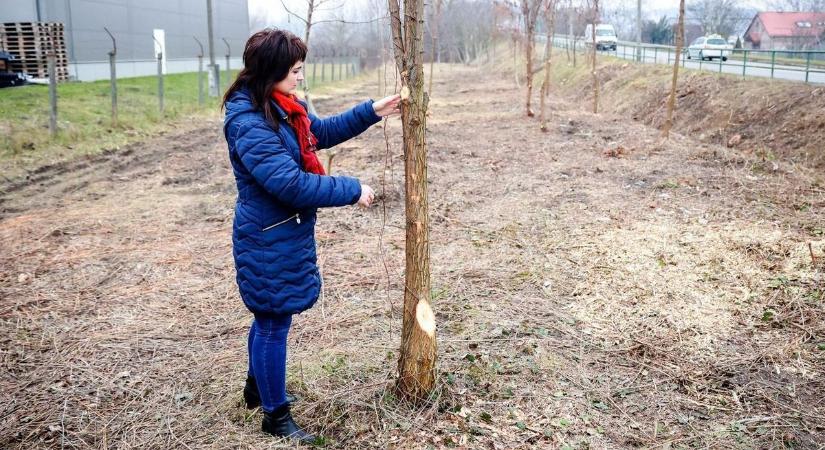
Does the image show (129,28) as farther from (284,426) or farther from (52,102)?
(284,426)

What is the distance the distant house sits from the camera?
148 ft

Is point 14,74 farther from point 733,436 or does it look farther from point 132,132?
point 733,436

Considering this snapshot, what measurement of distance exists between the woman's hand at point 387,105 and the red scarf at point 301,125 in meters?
0.34

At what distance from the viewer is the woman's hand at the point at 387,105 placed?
2783 millimetres

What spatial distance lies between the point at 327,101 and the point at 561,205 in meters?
16.3

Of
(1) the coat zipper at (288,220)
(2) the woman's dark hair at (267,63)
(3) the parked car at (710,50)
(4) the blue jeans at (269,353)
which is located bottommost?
(4) the blue jeans at (269,353)

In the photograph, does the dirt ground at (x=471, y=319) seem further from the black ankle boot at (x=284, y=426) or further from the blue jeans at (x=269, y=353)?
the blue jeans at (x=269, y=353)

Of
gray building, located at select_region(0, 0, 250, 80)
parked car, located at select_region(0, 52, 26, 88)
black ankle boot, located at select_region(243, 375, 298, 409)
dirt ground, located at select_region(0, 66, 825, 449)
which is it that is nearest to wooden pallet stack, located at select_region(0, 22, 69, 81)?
gray building, located at select_region(0, 0, 250, 80)

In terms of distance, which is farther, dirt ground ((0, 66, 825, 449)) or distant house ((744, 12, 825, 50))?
distant house ((744, 12, 825, 50))

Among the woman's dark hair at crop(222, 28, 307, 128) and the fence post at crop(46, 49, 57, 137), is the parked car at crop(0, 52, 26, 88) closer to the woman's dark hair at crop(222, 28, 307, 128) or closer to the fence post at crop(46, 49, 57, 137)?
the fence post at crop(46, 49, 57, 137)

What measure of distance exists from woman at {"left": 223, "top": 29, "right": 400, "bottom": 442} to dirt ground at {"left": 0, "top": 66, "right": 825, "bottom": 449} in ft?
1.77

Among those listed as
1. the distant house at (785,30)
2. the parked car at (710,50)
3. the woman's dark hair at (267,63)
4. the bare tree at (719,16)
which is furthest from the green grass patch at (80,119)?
the bare tree at (719,16)

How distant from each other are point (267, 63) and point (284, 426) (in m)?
1.56

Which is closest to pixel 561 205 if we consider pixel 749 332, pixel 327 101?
pixel 749 332
